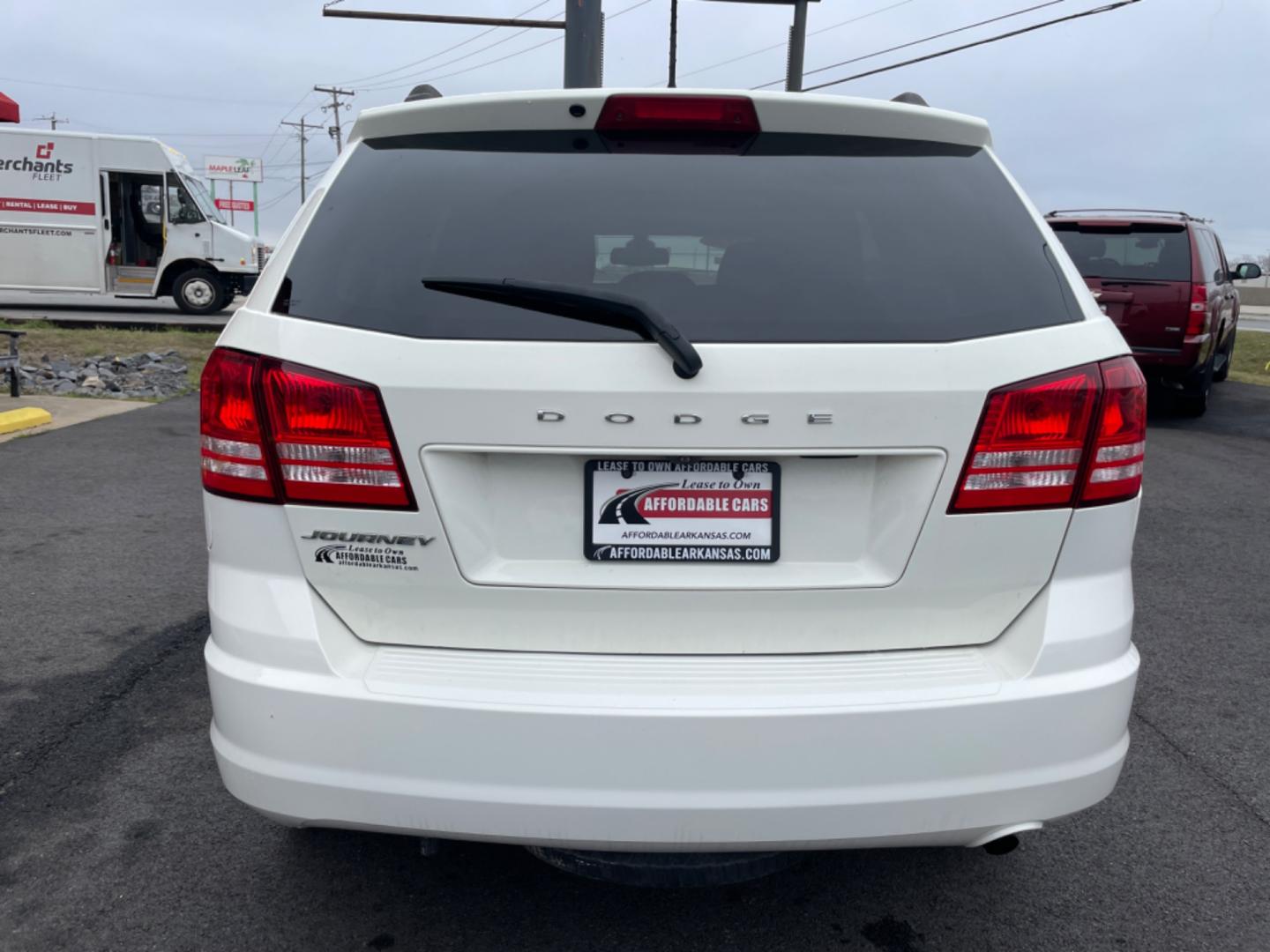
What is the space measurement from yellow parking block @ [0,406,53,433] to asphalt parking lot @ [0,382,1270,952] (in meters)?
5.09

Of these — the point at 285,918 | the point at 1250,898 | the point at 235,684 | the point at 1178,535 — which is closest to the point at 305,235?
the point at 235,684

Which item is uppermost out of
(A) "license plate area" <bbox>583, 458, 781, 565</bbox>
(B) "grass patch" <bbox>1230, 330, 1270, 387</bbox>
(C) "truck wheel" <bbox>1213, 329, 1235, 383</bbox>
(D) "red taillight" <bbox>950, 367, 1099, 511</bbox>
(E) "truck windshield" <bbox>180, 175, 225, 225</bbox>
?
(E) "truck windshield" <bbox>180, 175, 225, 225</bbox>

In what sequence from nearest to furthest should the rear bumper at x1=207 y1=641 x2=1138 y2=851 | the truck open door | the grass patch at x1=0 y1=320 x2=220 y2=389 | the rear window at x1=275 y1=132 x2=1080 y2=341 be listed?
1. the rear bumper at x1=207 y1=641 x2=1138 y2=851
2. the rear window at x1=275 y1=132 x2=1080 y2=341
3. the grass patch at x1=0 y1=320 x2=220 y2=389
4. the truck open door

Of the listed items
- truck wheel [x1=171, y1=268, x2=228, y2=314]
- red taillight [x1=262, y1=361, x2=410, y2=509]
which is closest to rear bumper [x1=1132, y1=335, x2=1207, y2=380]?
red taillight [x1=262, y1=361, x2=410, y2=509]

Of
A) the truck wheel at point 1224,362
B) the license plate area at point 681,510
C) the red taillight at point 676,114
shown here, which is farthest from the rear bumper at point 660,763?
the truck wheel at point 1224,362

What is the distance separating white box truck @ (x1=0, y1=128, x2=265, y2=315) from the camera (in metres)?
19.8

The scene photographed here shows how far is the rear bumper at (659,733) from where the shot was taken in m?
1.88

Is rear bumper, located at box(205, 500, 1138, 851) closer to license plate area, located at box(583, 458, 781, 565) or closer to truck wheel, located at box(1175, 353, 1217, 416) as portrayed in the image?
license plate area, located at box(583, 458, 781, 565)

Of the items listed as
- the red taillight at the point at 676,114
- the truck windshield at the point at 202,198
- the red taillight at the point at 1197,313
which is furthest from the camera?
the truck windshield at the point at 202,198

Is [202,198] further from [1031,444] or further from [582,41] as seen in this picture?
[1031,444]

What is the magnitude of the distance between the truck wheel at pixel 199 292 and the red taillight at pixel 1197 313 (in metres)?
17.2

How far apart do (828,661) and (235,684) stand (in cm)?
111

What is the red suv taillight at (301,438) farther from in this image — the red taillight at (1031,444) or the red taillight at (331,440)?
the red taillight at (1031,444)

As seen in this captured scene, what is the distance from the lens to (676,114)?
7.28 feet
